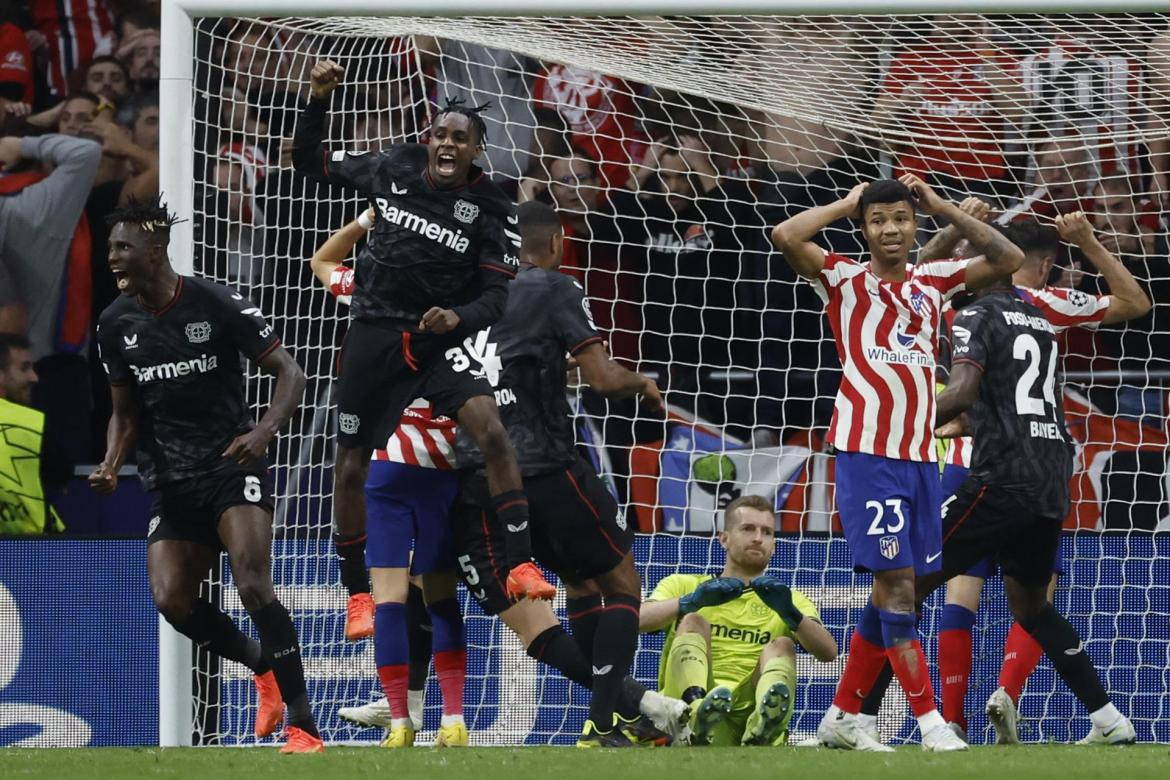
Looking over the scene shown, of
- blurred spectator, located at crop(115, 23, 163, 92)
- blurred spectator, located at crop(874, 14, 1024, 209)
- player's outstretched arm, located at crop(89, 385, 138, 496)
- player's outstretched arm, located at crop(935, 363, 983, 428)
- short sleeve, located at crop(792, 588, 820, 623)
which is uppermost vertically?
blurred spectator, located at crop(115, 23, 163, 92)

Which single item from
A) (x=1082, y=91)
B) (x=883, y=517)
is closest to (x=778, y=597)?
(x=883, y=517)

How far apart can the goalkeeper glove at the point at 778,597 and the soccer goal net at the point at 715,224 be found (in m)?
1.03

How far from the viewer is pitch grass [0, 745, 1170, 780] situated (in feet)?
16.6

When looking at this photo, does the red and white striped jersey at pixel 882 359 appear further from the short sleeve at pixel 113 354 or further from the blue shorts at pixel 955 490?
the short sleeve at pixel 113 354

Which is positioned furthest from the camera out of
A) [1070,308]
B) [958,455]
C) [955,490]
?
[958,455]

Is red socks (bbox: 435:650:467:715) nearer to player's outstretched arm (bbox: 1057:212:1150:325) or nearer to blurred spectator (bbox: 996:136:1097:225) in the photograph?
player's outstretched arm (bbox: 1057:212:1150:325)

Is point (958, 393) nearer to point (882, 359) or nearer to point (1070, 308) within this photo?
point (882, 359)

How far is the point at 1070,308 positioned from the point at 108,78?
558cm

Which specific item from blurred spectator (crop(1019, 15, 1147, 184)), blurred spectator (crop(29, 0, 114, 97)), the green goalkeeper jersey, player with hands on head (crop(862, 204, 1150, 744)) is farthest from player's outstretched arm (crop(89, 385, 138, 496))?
blurred spectator (crop(29, 0, 114, 97))

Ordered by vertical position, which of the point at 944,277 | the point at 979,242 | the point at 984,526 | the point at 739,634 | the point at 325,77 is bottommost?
the point at 739,634

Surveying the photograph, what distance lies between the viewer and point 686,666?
7.11 metres

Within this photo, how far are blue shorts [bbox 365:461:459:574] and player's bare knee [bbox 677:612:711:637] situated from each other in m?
0.95

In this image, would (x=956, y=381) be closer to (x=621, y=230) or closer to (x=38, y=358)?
(x=621, y=230)

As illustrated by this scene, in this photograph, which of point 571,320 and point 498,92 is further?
point 498,92
